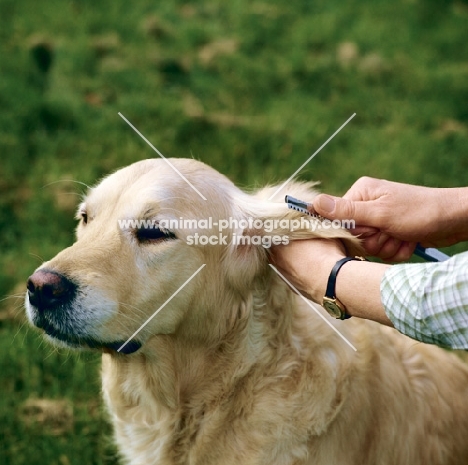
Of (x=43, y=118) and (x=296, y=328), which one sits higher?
(x=43, y=118)

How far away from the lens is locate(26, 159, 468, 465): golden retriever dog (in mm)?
2705

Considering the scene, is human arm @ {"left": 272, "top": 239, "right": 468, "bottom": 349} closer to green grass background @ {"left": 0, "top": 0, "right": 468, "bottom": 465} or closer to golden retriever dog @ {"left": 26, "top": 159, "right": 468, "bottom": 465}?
golden retriever dog @ {"left": 26, "top": 159, "right": 468, "bottom": 465}

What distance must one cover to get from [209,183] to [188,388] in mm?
883

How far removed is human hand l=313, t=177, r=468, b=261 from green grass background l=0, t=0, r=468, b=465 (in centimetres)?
192

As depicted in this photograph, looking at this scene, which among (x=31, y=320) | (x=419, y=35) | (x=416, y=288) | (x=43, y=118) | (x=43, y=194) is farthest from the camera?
(x=419, y=35)

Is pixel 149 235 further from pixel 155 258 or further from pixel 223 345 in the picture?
pixel 223 345

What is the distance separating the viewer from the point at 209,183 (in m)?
2.95

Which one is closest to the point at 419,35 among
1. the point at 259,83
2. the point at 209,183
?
the point at 259,83

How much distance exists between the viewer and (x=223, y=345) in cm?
291

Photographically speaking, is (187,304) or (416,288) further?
(187,304)

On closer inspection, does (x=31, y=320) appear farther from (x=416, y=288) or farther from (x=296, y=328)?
(x=416, y=288)

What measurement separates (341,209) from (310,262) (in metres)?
0.25

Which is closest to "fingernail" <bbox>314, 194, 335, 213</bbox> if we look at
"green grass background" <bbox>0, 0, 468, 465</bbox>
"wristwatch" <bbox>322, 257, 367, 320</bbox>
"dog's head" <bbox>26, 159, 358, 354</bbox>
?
"dog's head" <bbox>26, 159, 358, 354</bbox>

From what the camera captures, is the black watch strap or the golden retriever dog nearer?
the black watch strap
